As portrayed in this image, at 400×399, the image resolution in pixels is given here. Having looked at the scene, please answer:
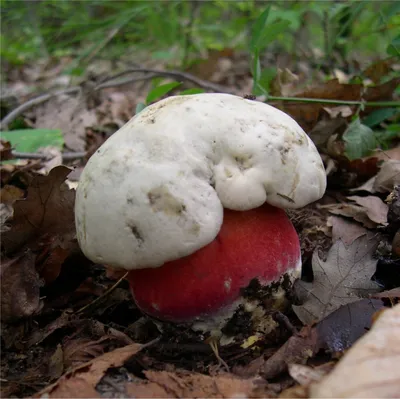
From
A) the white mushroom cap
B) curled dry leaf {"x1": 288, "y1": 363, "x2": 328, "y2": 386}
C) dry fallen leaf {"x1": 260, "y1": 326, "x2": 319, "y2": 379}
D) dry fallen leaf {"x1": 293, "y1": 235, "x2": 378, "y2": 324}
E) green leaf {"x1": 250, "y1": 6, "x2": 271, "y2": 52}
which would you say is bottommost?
dry fallen leaf {"x1": 293, "y1": 235, "x2": 378, "y2": 324}

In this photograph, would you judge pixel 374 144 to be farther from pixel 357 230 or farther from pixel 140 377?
pixel 140 377

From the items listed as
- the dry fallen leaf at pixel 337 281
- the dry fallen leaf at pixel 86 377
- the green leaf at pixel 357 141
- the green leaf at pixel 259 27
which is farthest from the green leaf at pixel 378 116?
the dry fallen leaf at pixel 86 377

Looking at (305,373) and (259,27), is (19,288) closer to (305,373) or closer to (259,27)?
(305,373)

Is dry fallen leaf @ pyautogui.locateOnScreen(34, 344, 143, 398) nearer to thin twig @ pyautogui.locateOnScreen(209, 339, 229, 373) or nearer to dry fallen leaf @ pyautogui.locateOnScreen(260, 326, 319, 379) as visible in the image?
thin twig @ pyautogui.locateOnScreen(209, 339, 229, 373)

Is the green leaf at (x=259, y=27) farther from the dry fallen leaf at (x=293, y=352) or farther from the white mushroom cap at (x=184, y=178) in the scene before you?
the dry fallen leaf at (x=293, y=352)

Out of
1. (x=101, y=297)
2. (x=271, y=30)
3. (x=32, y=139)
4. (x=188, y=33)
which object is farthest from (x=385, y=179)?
(x=188, y=33)

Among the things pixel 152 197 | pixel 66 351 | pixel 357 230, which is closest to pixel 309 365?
pixel 152 197

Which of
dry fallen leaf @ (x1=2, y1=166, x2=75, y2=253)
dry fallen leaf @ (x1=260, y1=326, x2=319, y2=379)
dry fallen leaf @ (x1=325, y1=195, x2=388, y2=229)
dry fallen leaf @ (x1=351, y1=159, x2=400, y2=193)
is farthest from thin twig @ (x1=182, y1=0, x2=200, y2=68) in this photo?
dry fallen leaf @ (x1=260, y1=326, x2=319, y2=379)

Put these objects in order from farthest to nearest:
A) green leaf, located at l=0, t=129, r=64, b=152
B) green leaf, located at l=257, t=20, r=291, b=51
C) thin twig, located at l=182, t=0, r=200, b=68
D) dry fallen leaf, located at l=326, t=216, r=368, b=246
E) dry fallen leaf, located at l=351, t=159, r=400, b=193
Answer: thin twig, located at l=182, t=0, r=200, b=68
green leaf, located at l=0, t=129, r=64, b=152
green leaf, located at l=257, t=20, r=291, b=51
dry fallen leaf, located at l=351, t=159, r=400, b=193
dry fallen leaf, located at l=326, t=216, r=368, b=246
